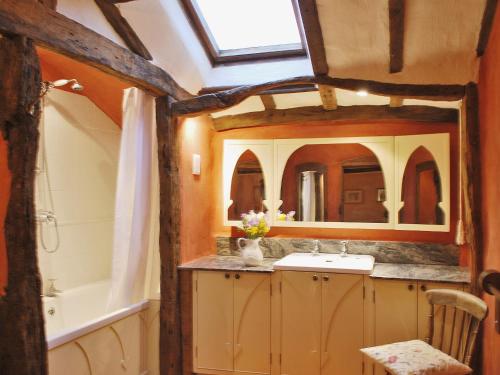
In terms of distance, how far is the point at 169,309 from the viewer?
313 cm

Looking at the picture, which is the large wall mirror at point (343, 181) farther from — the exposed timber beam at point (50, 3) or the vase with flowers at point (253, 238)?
the exposed timber beam at point (50, 3)

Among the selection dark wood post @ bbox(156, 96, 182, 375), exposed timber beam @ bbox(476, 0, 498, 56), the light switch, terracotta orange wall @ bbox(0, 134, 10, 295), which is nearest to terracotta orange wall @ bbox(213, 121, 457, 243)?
the light switch

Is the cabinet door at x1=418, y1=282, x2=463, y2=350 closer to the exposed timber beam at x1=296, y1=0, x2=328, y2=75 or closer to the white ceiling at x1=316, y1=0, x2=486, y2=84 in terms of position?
the white ceiling at x1=316, y1=0, x2=486, y2=84

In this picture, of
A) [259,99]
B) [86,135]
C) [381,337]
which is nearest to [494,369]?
[381,337]

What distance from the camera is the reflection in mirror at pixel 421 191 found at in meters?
3.29

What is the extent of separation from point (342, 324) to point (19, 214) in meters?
2.13

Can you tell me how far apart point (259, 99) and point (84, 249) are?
6.51 feet

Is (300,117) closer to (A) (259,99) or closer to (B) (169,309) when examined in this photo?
(A) (259,99)

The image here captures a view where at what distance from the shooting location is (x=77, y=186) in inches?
145

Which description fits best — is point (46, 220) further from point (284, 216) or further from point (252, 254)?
point (284, 216)

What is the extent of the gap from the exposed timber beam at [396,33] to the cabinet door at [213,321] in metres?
1.82

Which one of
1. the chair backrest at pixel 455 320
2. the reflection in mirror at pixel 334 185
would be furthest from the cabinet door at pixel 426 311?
the reflection in mirror at pixel 334 185

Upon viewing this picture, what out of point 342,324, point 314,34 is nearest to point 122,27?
point 314,34

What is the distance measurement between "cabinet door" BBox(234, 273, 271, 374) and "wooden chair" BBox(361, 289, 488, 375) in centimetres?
89
